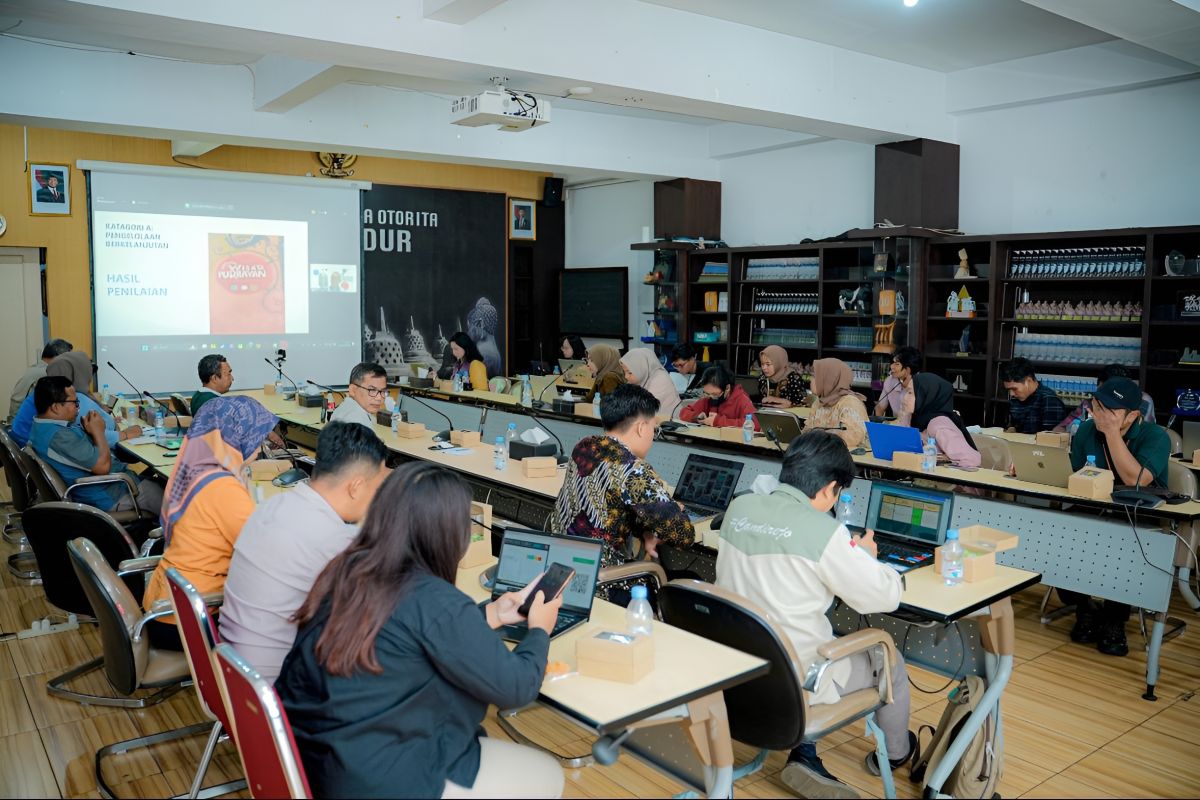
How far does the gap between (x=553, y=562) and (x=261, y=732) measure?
1006 millimetres

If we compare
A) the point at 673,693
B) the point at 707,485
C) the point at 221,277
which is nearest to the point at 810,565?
the point at 673,693

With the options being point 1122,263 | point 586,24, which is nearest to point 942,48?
point 1122,263

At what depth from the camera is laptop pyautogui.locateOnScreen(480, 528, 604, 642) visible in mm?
2592

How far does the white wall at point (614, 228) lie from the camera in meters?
11.6

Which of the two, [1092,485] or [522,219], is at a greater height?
[522,219]

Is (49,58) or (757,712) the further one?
(49,58)

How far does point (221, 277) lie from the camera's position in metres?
10.3

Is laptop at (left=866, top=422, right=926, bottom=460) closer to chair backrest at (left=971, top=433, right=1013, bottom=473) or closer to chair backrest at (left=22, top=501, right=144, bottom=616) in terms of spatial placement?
chair backrest at (left=971, top=433, right=1013, bottom=473)

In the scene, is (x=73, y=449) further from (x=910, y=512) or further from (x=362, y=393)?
(x=910, y=512)

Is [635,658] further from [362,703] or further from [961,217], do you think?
[961,217]

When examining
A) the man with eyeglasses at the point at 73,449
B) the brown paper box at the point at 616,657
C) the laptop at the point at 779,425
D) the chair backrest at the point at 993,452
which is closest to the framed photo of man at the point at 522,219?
the laptop at the point at 779,425

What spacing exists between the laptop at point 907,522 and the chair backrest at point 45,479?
3.84 meters

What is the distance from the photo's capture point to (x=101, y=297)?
967 centimetres

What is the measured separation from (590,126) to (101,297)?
5.39 metres
